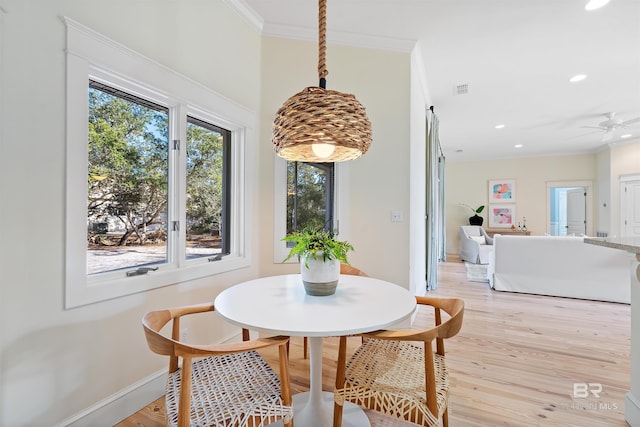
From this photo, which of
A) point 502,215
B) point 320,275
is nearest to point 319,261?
point 320,275

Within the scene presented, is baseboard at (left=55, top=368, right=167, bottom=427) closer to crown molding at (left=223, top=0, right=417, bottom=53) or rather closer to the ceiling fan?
crown molding at (left=223, top=0, right=417, bottom=53)

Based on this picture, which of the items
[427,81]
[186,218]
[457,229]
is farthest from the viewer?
[457,229]

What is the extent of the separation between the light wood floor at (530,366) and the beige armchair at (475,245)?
2.68 m

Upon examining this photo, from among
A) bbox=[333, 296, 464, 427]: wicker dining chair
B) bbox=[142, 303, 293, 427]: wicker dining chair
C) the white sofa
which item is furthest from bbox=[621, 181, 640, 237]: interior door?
bbox=[142, 303, 293, 427]: wicker dining chair

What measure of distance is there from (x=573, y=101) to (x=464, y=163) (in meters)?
4.04

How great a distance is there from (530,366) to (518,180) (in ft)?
22.3

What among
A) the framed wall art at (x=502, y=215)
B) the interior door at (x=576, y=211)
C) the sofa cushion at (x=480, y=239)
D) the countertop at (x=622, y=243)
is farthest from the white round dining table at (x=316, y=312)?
the interior door at (x=576, y=211)

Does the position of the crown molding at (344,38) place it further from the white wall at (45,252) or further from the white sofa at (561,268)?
the white sofa at (561,268)

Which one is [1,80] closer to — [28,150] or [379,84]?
[28,150]

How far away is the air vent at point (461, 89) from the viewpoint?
3658mm

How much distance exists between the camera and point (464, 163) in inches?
321

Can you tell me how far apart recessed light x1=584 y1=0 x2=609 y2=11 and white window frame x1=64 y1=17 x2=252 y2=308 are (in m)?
2.74

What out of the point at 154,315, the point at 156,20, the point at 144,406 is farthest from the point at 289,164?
the point at 144,406

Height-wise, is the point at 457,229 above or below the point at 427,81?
below
